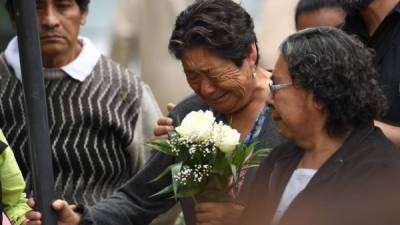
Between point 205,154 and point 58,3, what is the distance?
2147 millimetres

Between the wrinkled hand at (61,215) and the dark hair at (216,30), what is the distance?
2.95 ft

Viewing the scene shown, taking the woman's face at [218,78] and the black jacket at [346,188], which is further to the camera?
the woman's face at [218,78]

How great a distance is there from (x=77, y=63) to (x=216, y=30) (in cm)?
151

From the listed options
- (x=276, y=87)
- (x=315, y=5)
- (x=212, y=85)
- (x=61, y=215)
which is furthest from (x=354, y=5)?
(x=61, y=215)

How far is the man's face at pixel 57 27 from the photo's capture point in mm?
8211

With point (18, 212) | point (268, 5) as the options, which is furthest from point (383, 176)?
point (268, 5)

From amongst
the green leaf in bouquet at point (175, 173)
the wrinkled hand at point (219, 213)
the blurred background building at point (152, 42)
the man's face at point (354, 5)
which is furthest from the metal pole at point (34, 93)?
the blurred background building at point (152, 42)

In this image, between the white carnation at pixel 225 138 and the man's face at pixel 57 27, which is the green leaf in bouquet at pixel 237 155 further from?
the man's face at pixel 57 27

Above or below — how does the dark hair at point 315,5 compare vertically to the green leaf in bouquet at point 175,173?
above

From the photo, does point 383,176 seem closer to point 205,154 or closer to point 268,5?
point 205,154

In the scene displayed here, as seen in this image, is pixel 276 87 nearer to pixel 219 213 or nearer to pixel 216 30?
pixel 219 213

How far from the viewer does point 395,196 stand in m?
5.35

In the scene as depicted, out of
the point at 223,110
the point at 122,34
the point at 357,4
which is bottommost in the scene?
the point at 122,34

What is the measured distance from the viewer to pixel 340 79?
600 centimetres
